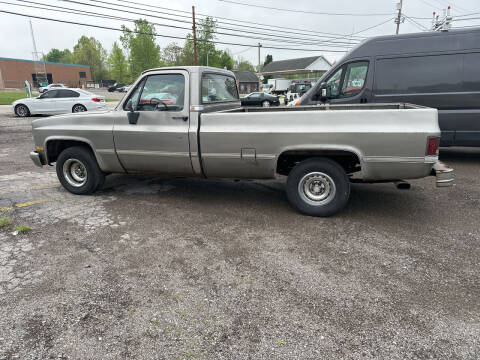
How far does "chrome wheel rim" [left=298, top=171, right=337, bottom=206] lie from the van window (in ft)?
12.8

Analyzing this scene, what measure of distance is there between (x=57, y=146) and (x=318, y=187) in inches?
168

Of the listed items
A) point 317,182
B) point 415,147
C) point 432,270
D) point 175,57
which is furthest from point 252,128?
point 175,57

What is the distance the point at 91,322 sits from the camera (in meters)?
2.57

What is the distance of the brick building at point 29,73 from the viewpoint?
64.3 meters

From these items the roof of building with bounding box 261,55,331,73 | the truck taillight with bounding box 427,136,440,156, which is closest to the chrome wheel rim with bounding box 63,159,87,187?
the truck taillight with bounding box 427,136,440,156

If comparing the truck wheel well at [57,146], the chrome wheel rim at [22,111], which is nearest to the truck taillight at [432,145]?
the truck wheel well at [57,146]

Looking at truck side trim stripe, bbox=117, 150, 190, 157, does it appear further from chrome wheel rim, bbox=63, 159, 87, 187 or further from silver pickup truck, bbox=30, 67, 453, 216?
chrome wheel rim, bbox=63, 159, 87, 187

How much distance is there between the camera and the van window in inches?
268

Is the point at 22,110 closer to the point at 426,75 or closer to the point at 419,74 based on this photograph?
the point at 419,74

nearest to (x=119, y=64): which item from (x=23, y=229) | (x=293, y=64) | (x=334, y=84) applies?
(x=293, y=64)

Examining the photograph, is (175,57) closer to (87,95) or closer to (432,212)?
(87,95)

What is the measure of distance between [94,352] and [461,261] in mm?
3406

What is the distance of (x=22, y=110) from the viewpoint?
17.1 m

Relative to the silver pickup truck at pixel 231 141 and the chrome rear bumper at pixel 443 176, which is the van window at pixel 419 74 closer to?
the silver pickup truck at pixel 231 141
